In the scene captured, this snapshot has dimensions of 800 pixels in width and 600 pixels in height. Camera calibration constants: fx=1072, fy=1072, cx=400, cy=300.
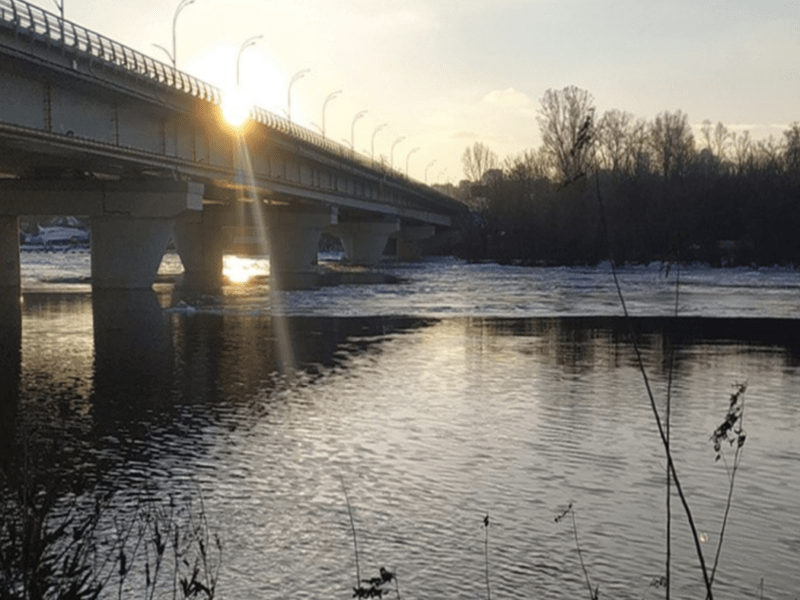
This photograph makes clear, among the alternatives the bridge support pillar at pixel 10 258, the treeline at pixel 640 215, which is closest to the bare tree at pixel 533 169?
the treeline at pixel 640 215

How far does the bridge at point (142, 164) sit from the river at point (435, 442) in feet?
26.3

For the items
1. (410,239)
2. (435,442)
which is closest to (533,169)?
(410,239)

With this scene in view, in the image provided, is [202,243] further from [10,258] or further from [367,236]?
[367,236]

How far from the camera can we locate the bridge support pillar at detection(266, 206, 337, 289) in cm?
8975

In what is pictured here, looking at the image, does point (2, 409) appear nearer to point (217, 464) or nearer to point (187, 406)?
point (187, 406)

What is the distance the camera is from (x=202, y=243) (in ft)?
271

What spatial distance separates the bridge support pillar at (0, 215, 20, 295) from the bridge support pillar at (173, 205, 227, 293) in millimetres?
20254

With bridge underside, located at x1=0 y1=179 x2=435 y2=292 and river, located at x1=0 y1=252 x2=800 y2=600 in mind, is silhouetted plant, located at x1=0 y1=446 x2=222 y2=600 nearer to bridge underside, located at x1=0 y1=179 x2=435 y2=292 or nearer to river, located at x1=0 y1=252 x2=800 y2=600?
river, located at x1=0 y1=252 x2=800 y2=600

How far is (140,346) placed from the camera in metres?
32.5

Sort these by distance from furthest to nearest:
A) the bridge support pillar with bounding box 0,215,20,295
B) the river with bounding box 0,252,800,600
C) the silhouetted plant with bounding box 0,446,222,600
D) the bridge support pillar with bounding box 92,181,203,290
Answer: the bridge support pillar with bounding box 0,215,20,295
the bridge support pillar with bounding box 92,181,203,290
the river with bounding box 0,252,800,600
the silhouetted plant with bounding box 0,446,222,600

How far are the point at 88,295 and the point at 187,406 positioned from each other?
37.1m

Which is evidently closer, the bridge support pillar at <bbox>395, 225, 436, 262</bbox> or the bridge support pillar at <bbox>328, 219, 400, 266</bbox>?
the bridge support pillar at <bbox>328, 219, 400, 266</bbox>


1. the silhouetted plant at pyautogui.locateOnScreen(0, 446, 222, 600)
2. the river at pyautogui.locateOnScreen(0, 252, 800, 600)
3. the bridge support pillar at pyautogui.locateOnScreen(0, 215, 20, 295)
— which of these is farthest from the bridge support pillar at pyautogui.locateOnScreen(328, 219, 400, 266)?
the silhouetted plant at pyautogui.locateOnScreen(0, 446, 222, 600)

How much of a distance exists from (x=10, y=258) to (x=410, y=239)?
306ft
